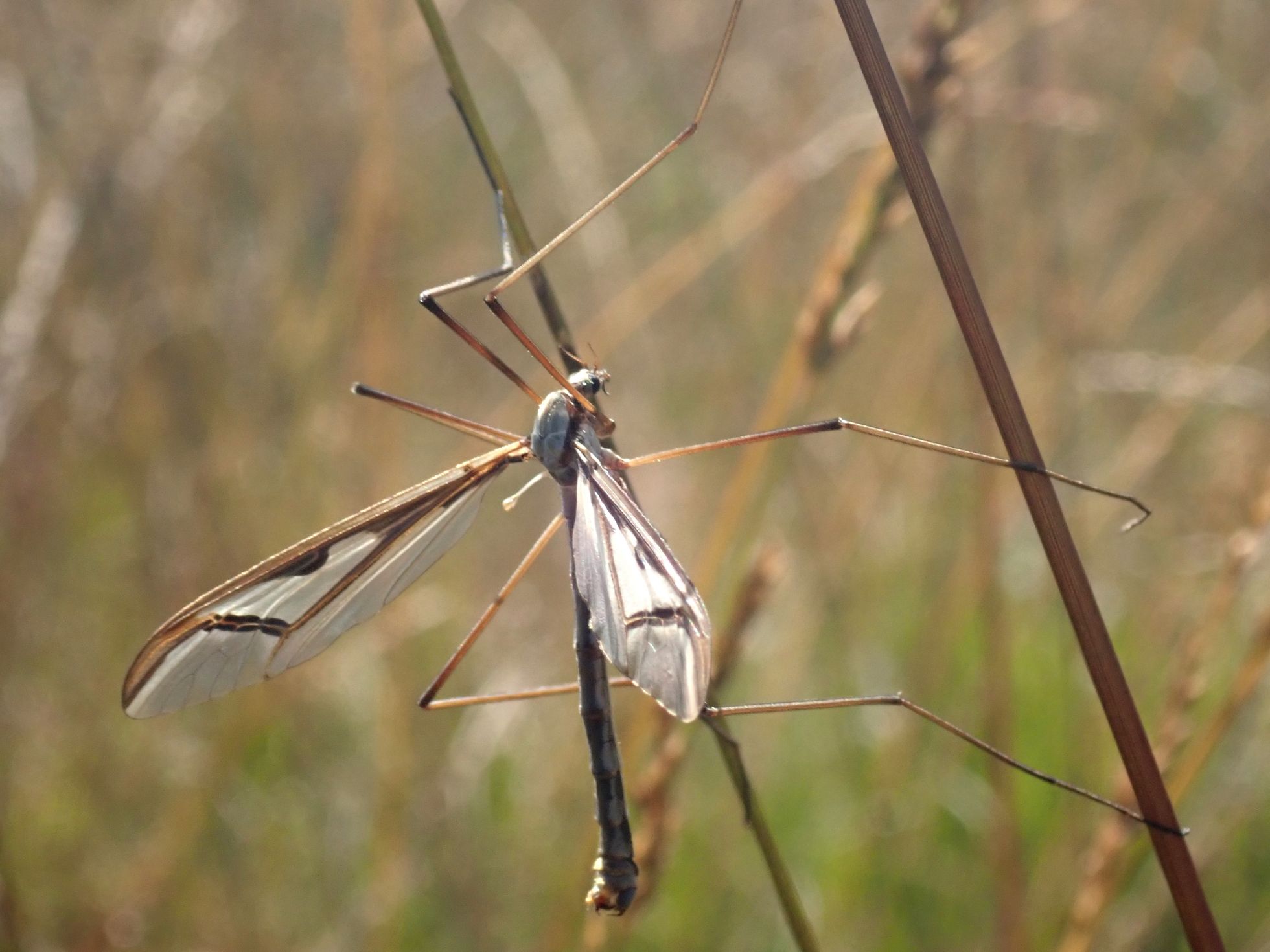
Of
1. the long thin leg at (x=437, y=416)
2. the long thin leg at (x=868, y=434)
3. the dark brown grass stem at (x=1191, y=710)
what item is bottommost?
the dark brown grass stem at (x=1191, y=710)

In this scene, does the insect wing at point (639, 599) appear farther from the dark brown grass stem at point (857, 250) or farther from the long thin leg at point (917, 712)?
the dark brown grass stem at point (857, 250)

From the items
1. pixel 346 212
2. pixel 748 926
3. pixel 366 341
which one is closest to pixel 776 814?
pixel 748 926

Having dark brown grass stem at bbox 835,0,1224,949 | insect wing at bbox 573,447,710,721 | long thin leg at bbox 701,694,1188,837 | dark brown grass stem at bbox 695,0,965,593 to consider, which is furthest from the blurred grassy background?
dark brown grass stem at bbox 835,0,1224,949

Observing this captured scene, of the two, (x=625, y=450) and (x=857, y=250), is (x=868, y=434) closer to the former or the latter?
(x=857, y=250)

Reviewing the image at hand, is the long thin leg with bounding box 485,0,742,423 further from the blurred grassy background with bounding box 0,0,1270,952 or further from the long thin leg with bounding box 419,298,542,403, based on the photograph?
the blurred grassy background with bounding box 0,0,1270,952

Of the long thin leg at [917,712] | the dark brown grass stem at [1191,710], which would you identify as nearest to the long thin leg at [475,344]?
the long thin leg at [917,712]

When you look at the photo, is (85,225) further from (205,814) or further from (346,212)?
(205,814)
